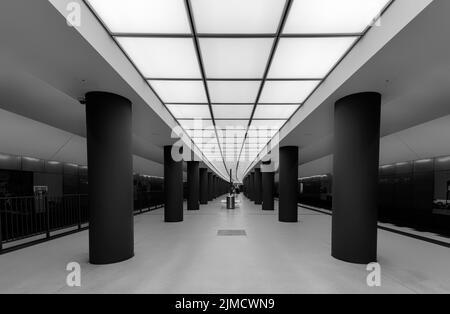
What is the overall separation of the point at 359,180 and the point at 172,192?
944cm

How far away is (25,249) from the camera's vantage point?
738 centimetres

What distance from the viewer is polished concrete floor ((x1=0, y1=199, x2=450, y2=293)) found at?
458 centimetres

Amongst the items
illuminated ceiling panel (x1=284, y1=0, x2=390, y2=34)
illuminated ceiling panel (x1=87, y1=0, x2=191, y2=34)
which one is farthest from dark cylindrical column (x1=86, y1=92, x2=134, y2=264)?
illuminated ceiling panel (x1=284, y1=0, x2=390, y2=34)

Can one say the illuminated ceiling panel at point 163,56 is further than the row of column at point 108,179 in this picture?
No

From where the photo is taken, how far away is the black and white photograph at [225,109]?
4.00 meters

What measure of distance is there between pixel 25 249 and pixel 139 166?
17.9 meters

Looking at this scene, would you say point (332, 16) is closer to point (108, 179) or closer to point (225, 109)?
point (225, 109)

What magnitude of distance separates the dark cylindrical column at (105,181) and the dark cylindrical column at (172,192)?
6902 mm
